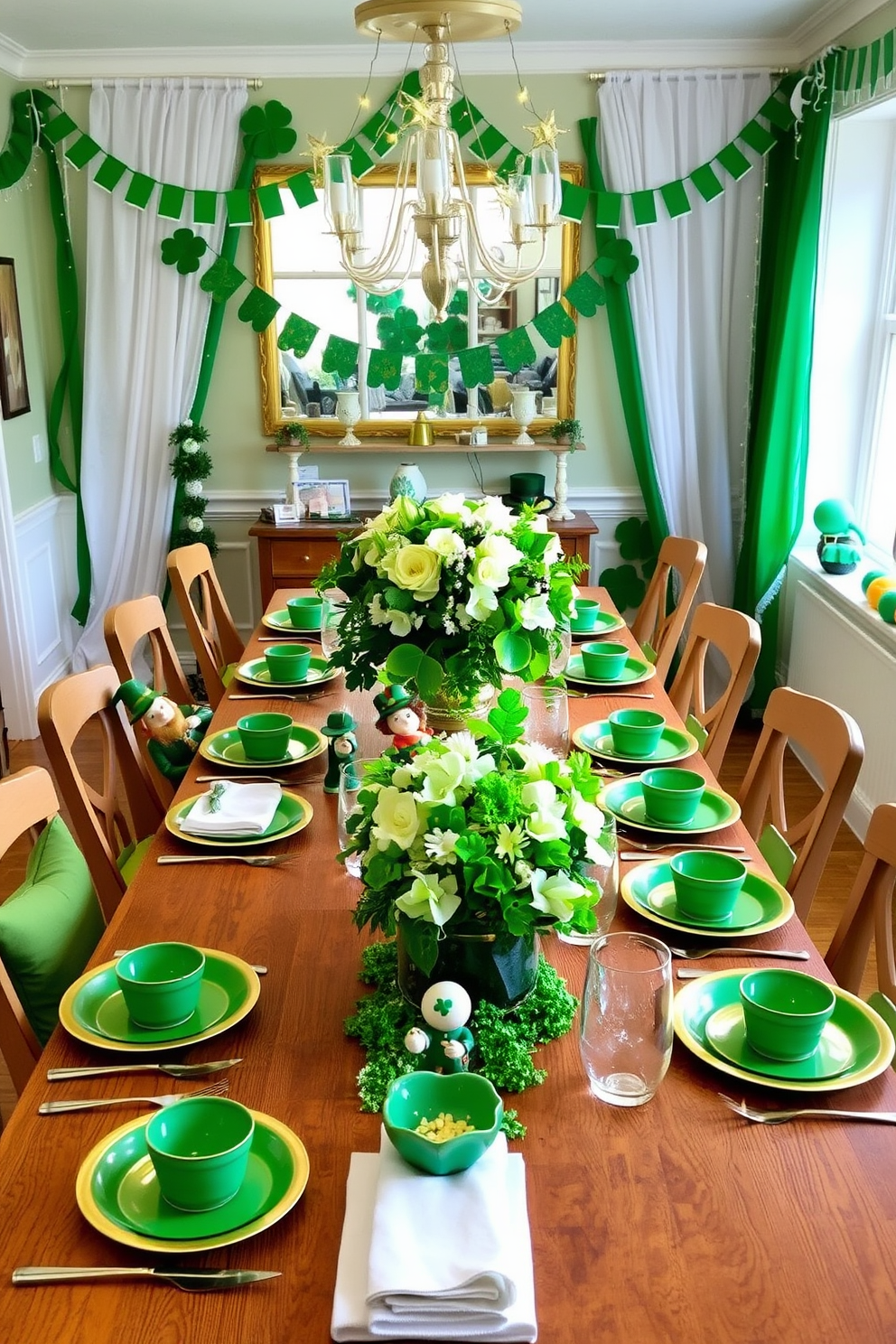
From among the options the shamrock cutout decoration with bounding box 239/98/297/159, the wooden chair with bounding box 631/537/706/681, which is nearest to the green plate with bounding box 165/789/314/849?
the wooden chair with bounding box 631/537/706/681

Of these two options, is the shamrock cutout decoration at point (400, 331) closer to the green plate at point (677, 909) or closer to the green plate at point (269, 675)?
the green plate at point (269, 675)

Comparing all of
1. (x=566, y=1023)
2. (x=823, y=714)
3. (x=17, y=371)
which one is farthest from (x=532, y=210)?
(x=17, y=371)

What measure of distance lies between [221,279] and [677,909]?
372 cm

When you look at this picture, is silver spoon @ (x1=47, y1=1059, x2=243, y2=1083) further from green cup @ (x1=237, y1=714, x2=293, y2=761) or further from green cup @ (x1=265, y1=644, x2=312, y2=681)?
green cup @ (x1=265, y1=644, x2=312, y2=681)

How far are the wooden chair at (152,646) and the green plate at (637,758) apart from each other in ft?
3.07

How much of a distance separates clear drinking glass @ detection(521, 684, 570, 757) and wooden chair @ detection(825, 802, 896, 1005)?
1.75 ft

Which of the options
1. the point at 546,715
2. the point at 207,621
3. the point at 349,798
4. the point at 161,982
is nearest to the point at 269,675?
the point at 207,621

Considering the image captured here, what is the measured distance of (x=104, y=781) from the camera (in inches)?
94.4

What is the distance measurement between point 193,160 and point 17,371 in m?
1.08

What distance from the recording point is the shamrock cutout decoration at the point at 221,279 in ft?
15.3

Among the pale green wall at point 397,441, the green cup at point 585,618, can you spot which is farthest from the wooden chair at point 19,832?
the pale green wall at point 397,441

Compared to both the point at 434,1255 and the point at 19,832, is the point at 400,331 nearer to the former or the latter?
the point at 19,832

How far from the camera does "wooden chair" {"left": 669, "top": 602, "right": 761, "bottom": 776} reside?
Result: 2617 millimetres

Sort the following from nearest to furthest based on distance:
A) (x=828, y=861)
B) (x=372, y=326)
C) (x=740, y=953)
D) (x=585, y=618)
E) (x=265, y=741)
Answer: (x=740, y=953) < (x=265, y=741) < (x=585, y=618) < (x=828, y=861) < (x=372, y=326)
